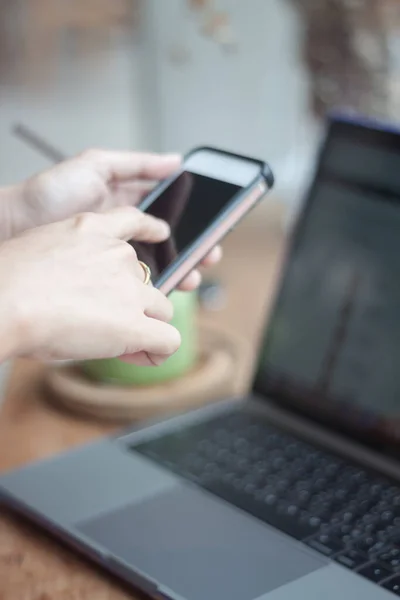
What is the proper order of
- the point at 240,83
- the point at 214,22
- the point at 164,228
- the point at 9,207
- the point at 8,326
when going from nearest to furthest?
the point at 8,326 → the point at 164,228 → the point at 9,207 → the point at 214,22 → the point at 240,83

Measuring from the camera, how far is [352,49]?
118cm

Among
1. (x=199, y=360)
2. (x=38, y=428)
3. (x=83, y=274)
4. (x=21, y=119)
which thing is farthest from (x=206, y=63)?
(x=83, y=274)

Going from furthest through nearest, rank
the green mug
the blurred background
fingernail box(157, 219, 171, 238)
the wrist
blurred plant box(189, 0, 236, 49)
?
the blurred background, blurred plant box(189, 0, 236, 49), the green mug, fingernail box(157, 219, 171, 238), the wrist

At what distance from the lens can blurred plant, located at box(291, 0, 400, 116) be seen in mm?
1167

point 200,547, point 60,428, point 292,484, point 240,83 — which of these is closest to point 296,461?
point 292,484

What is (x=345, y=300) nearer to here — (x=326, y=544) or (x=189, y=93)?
(x=326, y=544)

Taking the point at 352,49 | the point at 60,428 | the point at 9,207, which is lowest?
the point at 60,428

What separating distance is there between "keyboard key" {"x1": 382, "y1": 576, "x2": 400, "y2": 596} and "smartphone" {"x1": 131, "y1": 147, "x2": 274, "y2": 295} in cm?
25

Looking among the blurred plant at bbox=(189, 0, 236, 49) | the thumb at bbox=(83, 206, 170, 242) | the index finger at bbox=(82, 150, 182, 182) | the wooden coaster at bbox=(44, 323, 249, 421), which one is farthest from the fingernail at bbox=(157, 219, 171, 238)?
the blurred plant at bbox=(189, 0, 236, 49)

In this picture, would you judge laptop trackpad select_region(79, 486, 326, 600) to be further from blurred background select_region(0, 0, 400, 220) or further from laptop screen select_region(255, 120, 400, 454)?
blurred background select_region(0, 0, 400, 220)

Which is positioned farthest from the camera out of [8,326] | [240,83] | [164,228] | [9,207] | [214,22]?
[240,83]

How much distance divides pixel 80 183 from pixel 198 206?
0.14 meters

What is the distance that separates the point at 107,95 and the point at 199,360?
67 centimetres

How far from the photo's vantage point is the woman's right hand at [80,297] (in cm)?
54
